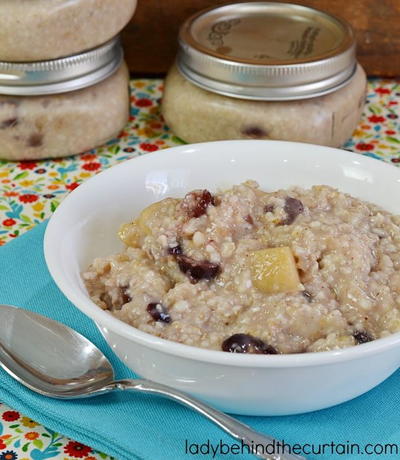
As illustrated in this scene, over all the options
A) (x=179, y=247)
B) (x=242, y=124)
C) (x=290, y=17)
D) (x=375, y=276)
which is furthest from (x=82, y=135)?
(x=375, y=276)

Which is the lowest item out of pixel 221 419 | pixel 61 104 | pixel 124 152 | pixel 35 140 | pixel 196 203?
pixel 124 152

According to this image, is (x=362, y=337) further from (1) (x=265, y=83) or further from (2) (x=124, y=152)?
(2) (x=124, y=152)

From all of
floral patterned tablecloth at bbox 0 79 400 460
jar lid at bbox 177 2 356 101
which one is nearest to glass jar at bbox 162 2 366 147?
jar lid at bbox 177 2 356 101

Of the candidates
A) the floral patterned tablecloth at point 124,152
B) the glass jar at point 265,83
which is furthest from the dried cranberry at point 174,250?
the glass jar at point 265,83

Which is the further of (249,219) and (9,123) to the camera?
(9,123)

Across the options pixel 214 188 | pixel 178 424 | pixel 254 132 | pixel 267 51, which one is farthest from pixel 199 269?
pixel 267 51

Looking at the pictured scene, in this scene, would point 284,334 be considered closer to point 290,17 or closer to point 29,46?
point 29,46
